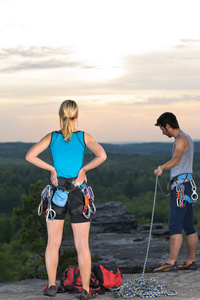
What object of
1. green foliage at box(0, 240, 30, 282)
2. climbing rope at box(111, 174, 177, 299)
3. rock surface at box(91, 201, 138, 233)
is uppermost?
climbing rope at box(111, 174, 177, 299)

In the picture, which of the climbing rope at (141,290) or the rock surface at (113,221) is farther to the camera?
the rock surface at (113,221)

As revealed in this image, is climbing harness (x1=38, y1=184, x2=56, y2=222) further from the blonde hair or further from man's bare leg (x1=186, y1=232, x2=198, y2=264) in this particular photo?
man's bare leg (x1=186, y1=232, x2=198, y2=264)

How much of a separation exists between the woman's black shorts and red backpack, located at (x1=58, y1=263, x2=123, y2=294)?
1295mm

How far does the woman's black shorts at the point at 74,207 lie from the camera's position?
563 centimetres

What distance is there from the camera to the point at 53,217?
563 centimetres

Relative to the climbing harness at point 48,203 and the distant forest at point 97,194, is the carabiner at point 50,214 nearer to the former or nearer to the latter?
the climbing harness at point 48,203

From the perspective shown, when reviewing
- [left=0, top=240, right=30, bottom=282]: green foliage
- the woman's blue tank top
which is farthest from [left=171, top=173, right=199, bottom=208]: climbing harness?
[left=0, top=240, right=30, bottom=282]: green foliage

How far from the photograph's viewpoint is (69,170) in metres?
5.69

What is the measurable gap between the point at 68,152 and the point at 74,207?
73cm

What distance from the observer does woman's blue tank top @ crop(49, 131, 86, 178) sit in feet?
18.4

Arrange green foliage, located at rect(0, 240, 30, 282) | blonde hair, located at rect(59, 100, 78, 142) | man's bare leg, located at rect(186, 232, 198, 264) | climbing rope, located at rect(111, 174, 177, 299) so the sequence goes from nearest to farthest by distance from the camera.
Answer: blonde hair, located at rect(59, 100, 78, 142) < climbing rope, located at rect(111, 174, 177, 299) < man's bare leg, located at rect(186, 232, 198, 264) < green foliage, located at rect(0, 240, 30, 282)

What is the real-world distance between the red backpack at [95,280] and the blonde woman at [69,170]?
0.64m

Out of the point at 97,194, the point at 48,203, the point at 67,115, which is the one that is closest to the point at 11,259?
the point at 97,194

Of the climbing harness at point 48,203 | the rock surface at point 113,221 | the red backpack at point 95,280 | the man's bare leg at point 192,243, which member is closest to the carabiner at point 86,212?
the climbing harness at point 48,203
